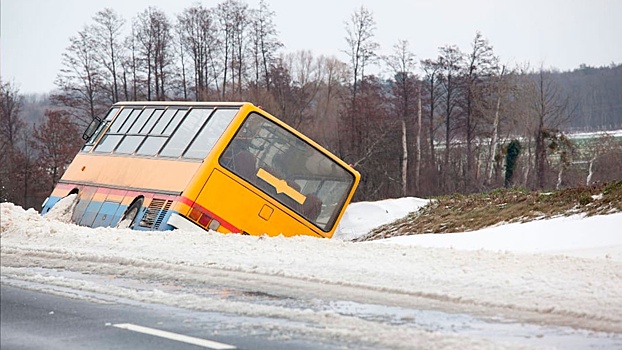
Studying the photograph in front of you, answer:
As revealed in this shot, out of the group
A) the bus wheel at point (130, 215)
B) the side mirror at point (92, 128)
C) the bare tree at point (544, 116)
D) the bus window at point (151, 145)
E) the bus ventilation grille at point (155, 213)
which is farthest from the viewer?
the bare tree at point (544, 116)

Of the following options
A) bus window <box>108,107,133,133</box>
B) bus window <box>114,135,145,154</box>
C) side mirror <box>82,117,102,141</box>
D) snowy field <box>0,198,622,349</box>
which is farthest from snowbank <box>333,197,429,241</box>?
snowy field <box>0,198,622,349</box>

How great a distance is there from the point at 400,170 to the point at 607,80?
6535cm

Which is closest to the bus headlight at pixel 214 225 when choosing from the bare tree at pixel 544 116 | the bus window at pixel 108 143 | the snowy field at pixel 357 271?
the snowy field at pixel 357 271

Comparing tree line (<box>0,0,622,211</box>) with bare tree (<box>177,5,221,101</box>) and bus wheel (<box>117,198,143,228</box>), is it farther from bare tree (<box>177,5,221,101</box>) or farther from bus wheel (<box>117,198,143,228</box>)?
bus wheel (<box>117,198,143,228</box>)

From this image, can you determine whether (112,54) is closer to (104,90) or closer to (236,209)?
(104,90)

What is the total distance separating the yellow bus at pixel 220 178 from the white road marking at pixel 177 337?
A: 9.99 metres

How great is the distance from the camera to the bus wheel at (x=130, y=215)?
63.2ft

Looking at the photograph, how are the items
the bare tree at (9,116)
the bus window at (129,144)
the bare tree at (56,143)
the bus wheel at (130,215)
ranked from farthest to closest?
the bare tree at (9,116), the bare tree at (56,143), the bus window at (129,144), the bus wheel at (130,215)

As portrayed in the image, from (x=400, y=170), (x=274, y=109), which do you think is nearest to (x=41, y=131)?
(x=274, y=109)

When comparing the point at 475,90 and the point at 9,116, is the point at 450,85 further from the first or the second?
the point at 9,116

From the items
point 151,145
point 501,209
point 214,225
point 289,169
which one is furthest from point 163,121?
point 501,209

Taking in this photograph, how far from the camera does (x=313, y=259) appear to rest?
40.6 ft

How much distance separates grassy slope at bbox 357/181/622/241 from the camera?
21312mm

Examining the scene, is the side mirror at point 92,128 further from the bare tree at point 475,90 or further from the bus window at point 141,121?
the bare tree at point 475,90
